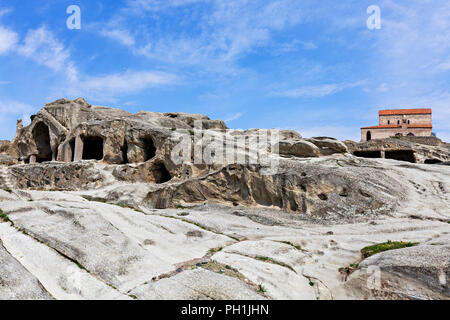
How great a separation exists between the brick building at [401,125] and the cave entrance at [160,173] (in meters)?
43.3

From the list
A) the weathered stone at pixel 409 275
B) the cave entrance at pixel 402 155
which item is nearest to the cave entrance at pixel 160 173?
the weathered stone at pixel 409 275

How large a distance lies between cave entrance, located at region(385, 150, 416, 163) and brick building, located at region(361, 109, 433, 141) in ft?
88.0

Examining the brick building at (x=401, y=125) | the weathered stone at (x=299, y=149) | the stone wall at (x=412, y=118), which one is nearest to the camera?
the weathered stone at (x=299, y=149)

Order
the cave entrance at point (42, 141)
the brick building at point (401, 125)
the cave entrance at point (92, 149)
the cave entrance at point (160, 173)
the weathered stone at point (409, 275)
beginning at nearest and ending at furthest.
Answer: the weathered stone at point (409, 275) → the cave entrance at point (160, 173) → the cave entrance at point (92, 149) → the cave entrance at point (42, 141) → the brick building at point (401, 125)

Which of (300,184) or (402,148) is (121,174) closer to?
(300,184)

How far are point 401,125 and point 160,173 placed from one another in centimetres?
5004

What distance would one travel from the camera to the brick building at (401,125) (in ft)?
190

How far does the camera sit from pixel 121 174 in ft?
81.6

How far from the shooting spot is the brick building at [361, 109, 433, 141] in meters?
57.9

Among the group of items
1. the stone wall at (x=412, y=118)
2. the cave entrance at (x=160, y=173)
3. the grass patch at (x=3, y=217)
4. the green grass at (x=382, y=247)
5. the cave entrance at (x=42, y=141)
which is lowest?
the green grass at (x=382, y=247)

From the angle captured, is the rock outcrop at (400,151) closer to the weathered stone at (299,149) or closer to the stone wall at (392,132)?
the weathered stone at (299,149)

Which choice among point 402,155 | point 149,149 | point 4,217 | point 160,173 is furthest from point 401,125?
point 4,217

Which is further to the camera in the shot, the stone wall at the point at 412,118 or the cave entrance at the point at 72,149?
the stone wall at the point at 412,118

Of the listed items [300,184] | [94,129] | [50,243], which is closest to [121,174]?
[94,129]
